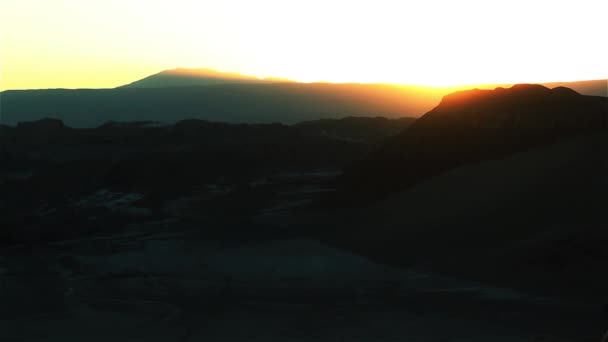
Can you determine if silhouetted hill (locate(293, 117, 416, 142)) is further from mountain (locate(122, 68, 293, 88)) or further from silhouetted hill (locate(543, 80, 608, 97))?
mountain (locate(122, 68, 293, 88))

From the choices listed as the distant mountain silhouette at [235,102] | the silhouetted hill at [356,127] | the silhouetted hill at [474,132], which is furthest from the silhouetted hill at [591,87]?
the silhouetted hill at [474,132]

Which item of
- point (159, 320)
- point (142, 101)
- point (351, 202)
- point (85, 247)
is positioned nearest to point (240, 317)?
point (159, 320)

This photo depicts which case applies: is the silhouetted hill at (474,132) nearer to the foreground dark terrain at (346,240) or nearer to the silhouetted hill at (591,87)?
the foreground dark terrain at (346,240)

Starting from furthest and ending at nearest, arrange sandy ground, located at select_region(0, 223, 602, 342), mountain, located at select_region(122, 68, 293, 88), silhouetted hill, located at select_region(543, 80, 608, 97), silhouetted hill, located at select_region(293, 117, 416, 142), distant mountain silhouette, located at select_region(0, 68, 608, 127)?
mountain, located at select_region(122, 68, 293, 88) → distant mountain silhouette, located at select_region(0, 68, 608, 127) → silhouetted hill, located at select_region(543, 80, 608, 97) → silhouetted hill, located at select_region(293, 117, 416, 142) → sandy ground, located at select_region(0, 223, 602, 342)

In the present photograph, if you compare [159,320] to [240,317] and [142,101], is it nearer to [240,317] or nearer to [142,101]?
[240,317]

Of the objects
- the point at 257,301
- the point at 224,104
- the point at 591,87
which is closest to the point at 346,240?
the point at 257,301

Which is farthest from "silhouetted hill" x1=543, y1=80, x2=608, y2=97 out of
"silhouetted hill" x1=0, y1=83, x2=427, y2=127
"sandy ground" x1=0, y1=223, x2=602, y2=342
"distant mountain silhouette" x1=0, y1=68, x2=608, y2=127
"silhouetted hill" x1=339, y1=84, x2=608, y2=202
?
"sandy ground" x1=0, y1=223, x2=602, y2=342
